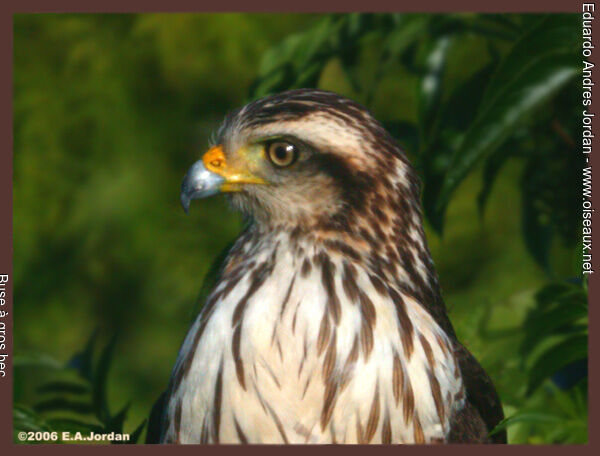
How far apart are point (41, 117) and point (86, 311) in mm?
902

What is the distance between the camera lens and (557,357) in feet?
10.9

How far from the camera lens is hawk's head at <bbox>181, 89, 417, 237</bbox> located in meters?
3.10

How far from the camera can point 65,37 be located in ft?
14.4

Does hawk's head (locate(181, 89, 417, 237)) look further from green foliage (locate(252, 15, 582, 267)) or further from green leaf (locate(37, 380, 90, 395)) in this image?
green leaf (locate(37, 380, 90, 395))

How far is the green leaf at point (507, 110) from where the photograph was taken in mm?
3428

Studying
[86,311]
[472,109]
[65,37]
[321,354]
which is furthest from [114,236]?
[321,354]

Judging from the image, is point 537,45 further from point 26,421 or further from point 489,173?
point 26,421

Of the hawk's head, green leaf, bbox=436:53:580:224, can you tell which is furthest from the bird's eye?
green leaf, bbox=436:53:580:224

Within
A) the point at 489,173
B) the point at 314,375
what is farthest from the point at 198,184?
the point at 489,173

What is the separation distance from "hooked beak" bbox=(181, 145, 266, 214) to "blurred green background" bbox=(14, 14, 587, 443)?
0.23 meters

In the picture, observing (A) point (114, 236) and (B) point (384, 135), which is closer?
(B) point (384, 135)

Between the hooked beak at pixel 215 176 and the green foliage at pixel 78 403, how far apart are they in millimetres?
729

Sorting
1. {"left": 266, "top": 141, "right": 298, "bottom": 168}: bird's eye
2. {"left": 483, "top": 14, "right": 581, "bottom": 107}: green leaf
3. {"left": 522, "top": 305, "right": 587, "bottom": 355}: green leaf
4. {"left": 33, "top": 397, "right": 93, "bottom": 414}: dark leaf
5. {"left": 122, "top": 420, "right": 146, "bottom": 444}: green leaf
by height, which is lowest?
{"left": 122, "top": 420, "right": 146, "bottom": 444}: green leaf

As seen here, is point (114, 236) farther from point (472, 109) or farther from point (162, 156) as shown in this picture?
point (472, 109)
